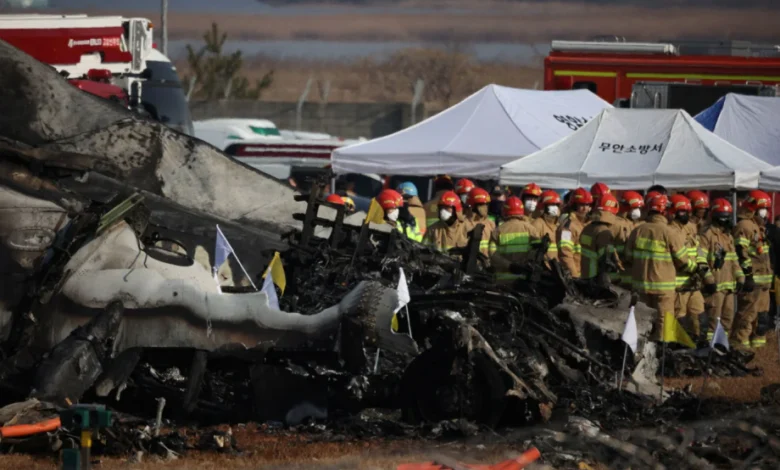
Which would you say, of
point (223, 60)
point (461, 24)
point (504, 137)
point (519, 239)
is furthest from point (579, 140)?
point (223, 60)

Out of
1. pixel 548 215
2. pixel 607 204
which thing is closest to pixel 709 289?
pixel 607 204

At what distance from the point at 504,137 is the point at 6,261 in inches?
434

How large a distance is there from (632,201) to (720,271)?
134 cm

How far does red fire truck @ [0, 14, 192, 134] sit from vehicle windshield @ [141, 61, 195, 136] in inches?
0.8

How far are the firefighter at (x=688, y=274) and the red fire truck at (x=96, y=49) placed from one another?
259 inches

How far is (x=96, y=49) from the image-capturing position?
18578 millimetres

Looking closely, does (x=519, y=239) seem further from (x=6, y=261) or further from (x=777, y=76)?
(x=777, y=76)

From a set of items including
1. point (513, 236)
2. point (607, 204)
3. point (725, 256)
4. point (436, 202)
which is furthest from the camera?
point (436, 202)

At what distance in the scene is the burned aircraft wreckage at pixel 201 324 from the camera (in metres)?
9.10

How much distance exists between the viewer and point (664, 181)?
17078 mm

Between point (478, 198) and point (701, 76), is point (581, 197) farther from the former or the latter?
point (701, 76)

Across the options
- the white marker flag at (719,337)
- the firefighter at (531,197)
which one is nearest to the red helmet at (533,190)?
the firefighter at (531,197)

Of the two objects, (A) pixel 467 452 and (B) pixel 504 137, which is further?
(B) pixel 504 137

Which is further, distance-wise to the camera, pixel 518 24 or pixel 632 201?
pixel 518 24
